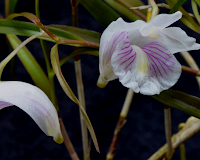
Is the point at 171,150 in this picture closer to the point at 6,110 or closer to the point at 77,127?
the point at 77,127

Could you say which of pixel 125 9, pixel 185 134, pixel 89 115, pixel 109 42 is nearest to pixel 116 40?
pixel 109 42

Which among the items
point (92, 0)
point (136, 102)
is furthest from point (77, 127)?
point (92, 0)

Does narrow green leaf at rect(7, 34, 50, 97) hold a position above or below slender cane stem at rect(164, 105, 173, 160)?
above

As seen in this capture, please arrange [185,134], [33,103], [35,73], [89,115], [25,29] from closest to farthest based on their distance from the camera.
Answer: [33,103]
[25,29]
[35,73]
[185,134]
[89,115]

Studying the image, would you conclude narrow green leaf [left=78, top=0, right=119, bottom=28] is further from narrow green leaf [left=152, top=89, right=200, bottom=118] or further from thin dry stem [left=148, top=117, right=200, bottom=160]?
thin dry stem [left=148, top=117, right=200, bottom=160]

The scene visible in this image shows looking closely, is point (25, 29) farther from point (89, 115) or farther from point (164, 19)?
point (89, 115)

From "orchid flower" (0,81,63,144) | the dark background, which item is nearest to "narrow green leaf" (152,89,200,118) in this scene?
"orchid flower" (0,81,63,144)
